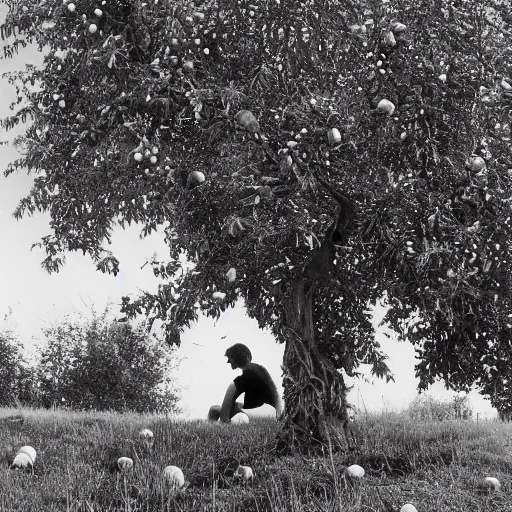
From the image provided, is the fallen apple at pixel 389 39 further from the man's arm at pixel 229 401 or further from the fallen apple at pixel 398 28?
the man's arm at pixel 229 401

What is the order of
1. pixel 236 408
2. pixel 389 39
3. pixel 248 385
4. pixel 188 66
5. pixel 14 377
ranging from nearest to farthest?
pixel 389 39
pixel 188 66
pixel 248 385
pixel 236 408
pixel 14 377

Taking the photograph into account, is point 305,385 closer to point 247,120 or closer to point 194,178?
point 194,178

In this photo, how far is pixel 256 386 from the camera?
11.2 meters

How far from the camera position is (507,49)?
7.31 m

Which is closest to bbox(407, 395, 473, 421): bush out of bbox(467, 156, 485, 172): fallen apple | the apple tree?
the apple tree

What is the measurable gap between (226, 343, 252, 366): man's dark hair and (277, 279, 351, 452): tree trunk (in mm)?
2357

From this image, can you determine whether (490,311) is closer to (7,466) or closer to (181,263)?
(181,263)

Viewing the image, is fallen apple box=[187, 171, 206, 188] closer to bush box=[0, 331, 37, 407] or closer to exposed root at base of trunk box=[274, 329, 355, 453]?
exposed root at base of trunk box=[274, 329, 355, 453]

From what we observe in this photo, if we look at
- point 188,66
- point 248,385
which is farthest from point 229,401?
point 188,66

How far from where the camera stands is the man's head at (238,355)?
11.2 m

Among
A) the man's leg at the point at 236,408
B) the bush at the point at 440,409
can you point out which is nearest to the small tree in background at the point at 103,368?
the man's leg at the point at 236,408

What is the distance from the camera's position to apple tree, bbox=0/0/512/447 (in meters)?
6.79

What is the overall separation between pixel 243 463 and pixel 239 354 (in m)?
3.89

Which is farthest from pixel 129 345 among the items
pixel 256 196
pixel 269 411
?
pixel 256 196
